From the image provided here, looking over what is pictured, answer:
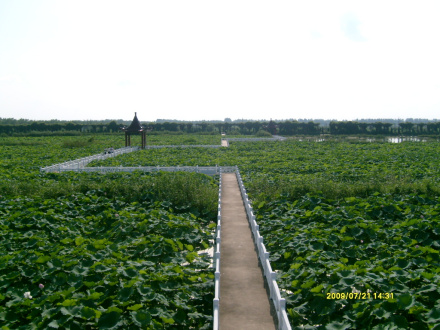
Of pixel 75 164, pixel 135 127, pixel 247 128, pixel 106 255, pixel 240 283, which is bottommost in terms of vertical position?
pixel 240 283

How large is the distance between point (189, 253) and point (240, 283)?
1.53m

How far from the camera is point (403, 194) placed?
13656 mm

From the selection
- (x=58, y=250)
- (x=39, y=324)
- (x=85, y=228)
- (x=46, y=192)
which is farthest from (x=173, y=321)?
(x=46, y=192)

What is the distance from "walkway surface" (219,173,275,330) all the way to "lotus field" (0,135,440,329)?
Answer: 34cm

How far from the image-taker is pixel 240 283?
7.62 m

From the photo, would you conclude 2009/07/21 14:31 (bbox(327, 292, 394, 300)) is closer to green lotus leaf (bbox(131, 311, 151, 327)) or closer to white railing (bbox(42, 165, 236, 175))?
green lotus leaf (bbox(131, 311, 151, 327))

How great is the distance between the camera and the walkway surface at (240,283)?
247 inches

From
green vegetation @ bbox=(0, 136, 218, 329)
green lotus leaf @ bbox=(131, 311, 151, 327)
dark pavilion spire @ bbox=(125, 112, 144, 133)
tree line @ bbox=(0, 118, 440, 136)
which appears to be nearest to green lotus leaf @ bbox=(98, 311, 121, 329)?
green vegetation @ bbox=(0, 136, 218, 329)

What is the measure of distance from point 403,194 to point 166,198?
809 centimetres

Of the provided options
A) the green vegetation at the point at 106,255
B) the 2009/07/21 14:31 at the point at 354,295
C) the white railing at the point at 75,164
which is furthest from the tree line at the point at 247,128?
the 2009/07/21 14:31 at the point at 354,295

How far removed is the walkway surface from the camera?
6281 mm

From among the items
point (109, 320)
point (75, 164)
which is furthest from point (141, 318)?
point (75, 164)

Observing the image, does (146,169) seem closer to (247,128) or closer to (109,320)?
(109,320)

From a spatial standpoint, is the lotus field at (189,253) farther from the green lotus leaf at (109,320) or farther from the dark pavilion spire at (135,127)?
the dark pavilion spire at (135,127)
